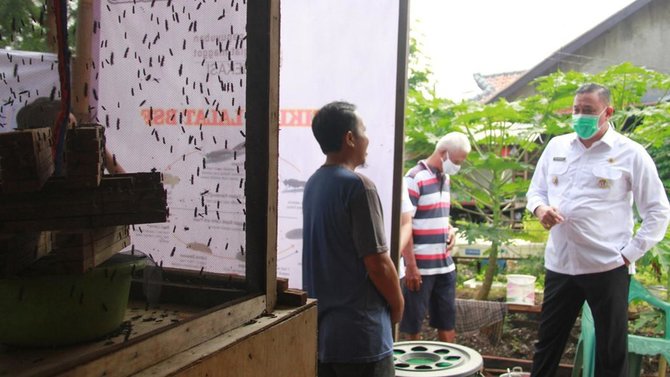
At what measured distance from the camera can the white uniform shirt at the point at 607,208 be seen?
3.38 metres

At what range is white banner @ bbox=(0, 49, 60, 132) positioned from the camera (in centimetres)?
117

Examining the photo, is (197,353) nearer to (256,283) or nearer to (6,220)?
(256,283)

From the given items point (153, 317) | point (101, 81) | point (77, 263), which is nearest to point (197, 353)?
point (153, 317)

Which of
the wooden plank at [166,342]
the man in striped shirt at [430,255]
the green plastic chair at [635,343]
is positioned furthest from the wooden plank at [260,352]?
the man in striped shirt at [430,255]

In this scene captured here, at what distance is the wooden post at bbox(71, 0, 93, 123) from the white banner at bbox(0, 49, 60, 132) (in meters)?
0.07

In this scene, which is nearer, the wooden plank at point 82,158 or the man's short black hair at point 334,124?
the wooden plank at point 82,158

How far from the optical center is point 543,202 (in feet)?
12.6

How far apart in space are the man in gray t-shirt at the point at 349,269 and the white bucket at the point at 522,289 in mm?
3070

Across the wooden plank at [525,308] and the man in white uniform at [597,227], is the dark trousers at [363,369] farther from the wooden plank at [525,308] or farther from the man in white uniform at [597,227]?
the wooden plank at [525,308]

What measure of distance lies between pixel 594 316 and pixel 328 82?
88.6 inches

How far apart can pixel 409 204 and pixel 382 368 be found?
1.81 meters

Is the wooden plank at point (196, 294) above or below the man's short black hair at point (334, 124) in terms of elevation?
below

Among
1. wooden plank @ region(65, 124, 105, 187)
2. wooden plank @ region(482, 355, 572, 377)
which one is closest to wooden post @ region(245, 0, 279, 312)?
wooden plank @ region(65, 124, 105, 187)

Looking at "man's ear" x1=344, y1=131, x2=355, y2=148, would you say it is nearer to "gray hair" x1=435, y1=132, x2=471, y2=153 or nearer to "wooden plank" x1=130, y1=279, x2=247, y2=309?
"wooden plank" x1=130, y1=279, x2=247, y2=309
